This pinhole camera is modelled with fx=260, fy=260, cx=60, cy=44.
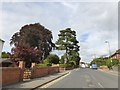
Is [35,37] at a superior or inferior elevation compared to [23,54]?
superior

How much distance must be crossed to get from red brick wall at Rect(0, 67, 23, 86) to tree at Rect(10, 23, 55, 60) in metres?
Answer: 45.7

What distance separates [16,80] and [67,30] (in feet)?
236

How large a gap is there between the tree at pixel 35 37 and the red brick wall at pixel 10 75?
150ft

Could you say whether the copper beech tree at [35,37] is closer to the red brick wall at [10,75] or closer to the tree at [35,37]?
the tree at [35,37]

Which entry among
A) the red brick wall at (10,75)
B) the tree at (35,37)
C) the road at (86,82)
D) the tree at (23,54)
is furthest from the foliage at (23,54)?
the tree at (35,37)

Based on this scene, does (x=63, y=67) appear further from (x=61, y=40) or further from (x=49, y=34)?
(x=61, y=40)

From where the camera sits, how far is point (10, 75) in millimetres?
20234

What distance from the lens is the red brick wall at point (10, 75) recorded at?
1856 centimetres

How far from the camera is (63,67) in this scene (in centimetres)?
7538

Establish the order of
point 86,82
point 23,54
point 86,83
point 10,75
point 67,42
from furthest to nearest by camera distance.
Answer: point 67,42, point 23,54, point 86,82, point 86,83, point 10,75

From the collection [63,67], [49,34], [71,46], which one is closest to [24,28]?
[49,34]

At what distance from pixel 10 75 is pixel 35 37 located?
51162 millimetres

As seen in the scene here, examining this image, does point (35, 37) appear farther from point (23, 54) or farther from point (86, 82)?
point (86, 82)

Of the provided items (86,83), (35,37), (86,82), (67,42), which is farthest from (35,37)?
(86,83)
